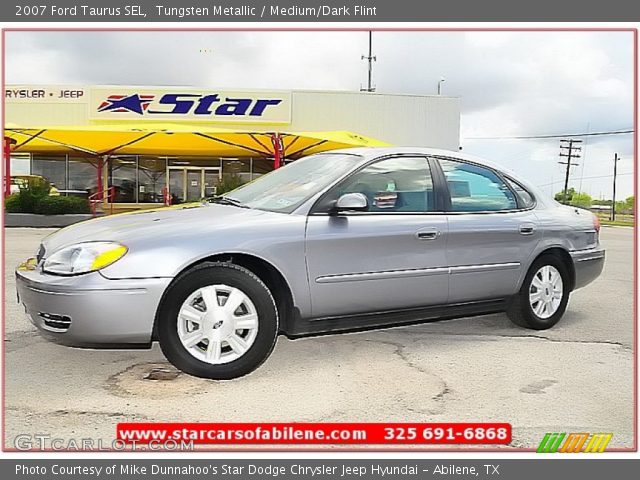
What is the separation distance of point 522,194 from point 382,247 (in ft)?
5.54

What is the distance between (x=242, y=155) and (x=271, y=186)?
19874 mm

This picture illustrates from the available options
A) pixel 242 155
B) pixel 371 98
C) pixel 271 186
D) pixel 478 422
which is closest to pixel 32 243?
pixel 271 186

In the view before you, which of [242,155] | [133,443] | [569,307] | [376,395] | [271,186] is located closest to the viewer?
[133,443]

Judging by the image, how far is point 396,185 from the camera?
15.9ft

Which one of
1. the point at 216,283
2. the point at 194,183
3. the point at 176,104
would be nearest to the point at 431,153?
the point at 216,283

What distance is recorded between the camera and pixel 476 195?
5.23 metres

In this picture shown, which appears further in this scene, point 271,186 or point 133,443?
point 271,186

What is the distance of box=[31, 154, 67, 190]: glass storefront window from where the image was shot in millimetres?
25125

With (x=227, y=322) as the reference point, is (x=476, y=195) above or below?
above

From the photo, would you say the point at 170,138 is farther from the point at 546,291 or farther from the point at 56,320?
the point at 56,320

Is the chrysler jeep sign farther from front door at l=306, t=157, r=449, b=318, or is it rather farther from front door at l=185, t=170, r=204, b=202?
front door at l=306, t=157, r=449, b=318

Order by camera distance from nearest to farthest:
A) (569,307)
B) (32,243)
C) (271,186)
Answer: (271,186) < (569,307) < (32,243)

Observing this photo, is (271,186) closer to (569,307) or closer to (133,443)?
(133,443)

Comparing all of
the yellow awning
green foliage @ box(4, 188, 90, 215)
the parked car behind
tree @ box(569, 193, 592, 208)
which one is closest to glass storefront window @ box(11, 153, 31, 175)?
the parked car behind
